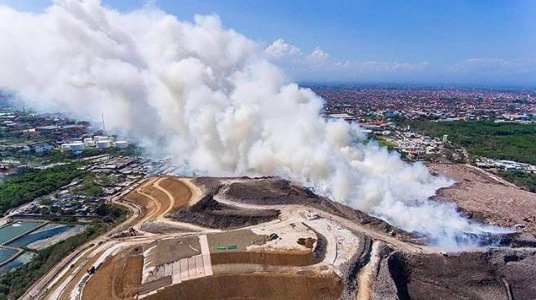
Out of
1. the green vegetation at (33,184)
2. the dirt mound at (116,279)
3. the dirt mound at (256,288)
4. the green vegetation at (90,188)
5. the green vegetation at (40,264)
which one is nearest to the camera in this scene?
the dirt mound at (256,288)

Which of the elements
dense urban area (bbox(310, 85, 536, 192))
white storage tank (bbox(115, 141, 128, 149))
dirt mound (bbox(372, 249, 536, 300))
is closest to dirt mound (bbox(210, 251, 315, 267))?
dirt mound (bbox(372, 249, 536, 300))

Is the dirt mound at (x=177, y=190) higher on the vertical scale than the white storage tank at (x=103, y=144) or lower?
higher

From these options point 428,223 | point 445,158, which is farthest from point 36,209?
point 445,158

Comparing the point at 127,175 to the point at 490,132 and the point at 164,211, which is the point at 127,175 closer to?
the point at 164,211

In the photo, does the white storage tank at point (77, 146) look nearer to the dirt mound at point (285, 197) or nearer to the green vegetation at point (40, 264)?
the green vegetation at point (40, 264)

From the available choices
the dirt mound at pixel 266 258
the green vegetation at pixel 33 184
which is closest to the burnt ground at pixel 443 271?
the dirt mound at pixel 266 258

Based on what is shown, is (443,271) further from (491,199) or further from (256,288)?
(491,199)
